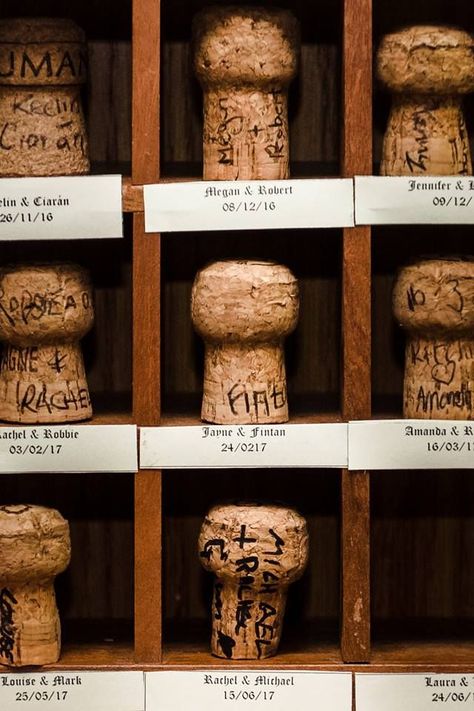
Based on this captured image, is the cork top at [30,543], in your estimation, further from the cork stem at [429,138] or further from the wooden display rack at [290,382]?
the cork stem at [429,138]

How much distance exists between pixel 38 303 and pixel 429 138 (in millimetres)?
590

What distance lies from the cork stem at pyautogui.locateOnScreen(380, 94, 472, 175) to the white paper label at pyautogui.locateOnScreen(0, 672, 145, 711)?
0.81m

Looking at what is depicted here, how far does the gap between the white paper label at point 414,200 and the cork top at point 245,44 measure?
203 mm

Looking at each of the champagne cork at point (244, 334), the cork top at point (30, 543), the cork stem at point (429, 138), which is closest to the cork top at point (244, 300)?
the champagne cork at point (244, 334)

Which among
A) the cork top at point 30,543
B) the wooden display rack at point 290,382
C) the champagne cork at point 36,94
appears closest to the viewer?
the cork top at point 30,543

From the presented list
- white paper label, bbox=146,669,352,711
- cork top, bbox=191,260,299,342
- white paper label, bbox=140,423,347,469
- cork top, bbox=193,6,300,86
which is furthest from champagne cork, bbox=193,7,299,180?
white paper label, bbox=146,669,352,711

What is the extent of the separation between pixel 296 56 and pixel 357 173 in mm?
202

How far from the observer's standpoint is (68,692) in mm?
1705

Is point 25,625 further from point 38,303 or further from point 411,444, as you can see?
point 411,444

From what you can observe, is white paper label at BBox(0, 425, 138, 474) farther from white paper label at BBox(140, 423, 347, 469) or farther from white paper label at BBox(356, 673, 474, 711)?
white paper label at BBox(356, 673, 474, 711)

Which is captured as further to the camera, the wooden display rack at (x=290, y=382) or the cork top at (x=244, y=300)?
the wooden display rack at (x=290, y=382)

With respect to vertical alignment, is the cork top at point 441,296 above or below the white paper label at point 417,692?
above

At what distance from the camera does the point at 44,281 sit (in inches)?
68.7

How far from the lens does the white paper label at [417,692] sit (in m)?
1.70
